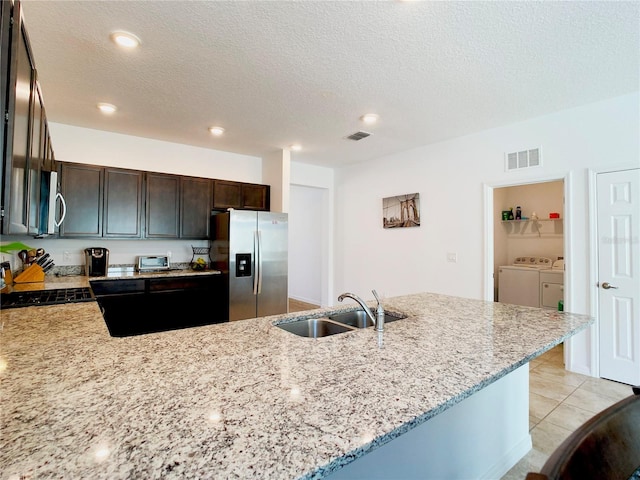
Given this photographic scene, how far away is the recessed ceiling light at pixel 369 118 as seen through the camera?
3367 millimetres

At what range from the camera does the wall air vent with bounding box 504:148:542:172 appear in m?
3.41

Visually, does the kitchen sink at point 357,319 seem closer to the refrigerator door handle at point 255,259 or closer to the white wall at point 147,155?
the refrigerator door handle at point 255,259

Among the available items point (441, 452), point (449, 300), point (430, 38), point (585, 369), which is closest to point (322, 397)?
point (441, 452)

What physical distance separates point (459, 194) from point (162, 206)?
367 cm

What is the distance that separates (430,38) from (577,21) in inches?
32.7

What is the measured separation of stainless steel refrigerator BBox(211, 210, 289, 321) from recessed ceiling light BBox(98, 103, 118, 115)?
1510 millimetres

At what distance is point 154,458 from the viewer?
59 centimetres

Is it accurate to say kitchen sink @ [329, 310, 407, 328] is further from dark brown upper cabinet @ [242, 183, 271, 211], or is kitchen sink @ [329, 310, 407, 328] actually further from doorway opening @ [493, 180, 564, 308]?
doorway opening @ [493, 180, 564, 308]

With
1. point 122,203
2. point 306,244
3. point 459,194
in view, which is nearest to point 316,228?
point 306,244

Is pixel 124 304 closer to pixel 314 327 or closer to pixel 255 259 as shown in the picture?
pixel 255 259

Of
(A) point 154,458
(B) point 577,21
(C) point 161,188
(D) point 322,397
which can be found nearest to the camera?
(A) point 154,458

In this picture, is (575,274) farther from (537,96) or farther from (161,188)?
(161,188)

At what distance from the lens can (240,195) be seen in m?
4.59

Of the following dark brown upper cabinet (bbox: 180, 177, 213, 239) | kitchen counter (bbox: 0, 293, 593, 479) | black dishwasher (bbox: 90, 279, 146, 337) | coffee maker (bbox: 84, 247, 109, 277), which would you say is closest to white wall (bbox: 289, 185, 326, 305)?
dark brown upper cabinet (bbox: 180, 177, 213, 239)
